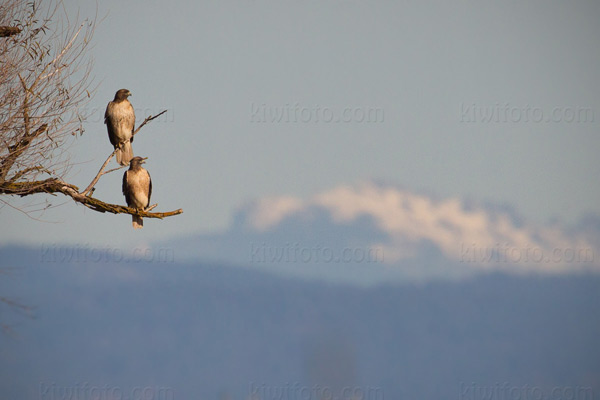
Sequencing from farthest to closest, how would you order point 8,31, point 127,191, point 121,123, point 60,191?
point 127,191, point 121,123, point 8,31, point 60,191

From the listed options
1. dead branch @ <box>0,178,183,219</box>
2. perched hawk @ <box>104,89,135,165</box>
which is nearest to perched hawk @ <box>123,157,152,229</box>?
perched hawk @ <box>104,89,135,165</box>

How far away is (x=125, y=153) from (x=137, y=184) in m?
0.74

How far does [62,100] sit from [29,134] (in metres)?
0.82

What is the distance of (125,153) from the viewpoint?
15.5 m

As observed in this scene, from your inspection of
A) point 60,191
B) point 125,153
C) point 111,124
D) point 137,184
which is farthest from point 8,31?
point 137,184

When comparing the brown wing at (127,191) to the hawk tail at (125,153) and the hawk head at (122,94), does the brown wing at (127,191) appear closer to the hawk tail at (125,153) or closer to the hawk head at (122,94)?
the hawk tail at (125,153)

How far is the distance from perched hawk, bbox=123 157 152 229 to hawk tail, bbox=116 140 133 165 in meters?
0.14

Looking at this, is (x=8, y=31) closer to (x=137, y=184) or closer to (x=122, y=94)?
(x=122, y=94)

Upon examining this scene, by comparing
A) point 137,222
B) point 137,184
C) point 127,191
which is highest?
point 137,184

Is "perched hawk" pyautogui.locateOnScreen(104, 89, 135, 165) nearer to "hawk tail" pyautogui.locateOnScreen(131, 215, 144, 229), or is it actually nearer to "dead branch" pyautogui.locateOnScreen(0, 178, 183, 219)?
"hawk tail" pyautogui.locateOnScreen(131, 215, 144, 229)

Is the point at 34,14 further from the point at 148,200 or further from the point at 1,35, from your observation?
the point at 148,200

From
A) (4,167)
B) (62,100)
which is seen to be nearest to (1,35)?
(62,100)

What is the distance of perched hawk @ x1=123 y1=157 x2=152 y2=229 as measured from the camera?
50.5 feet

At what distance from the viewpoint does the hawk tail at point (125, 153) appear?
1544 centimetres
